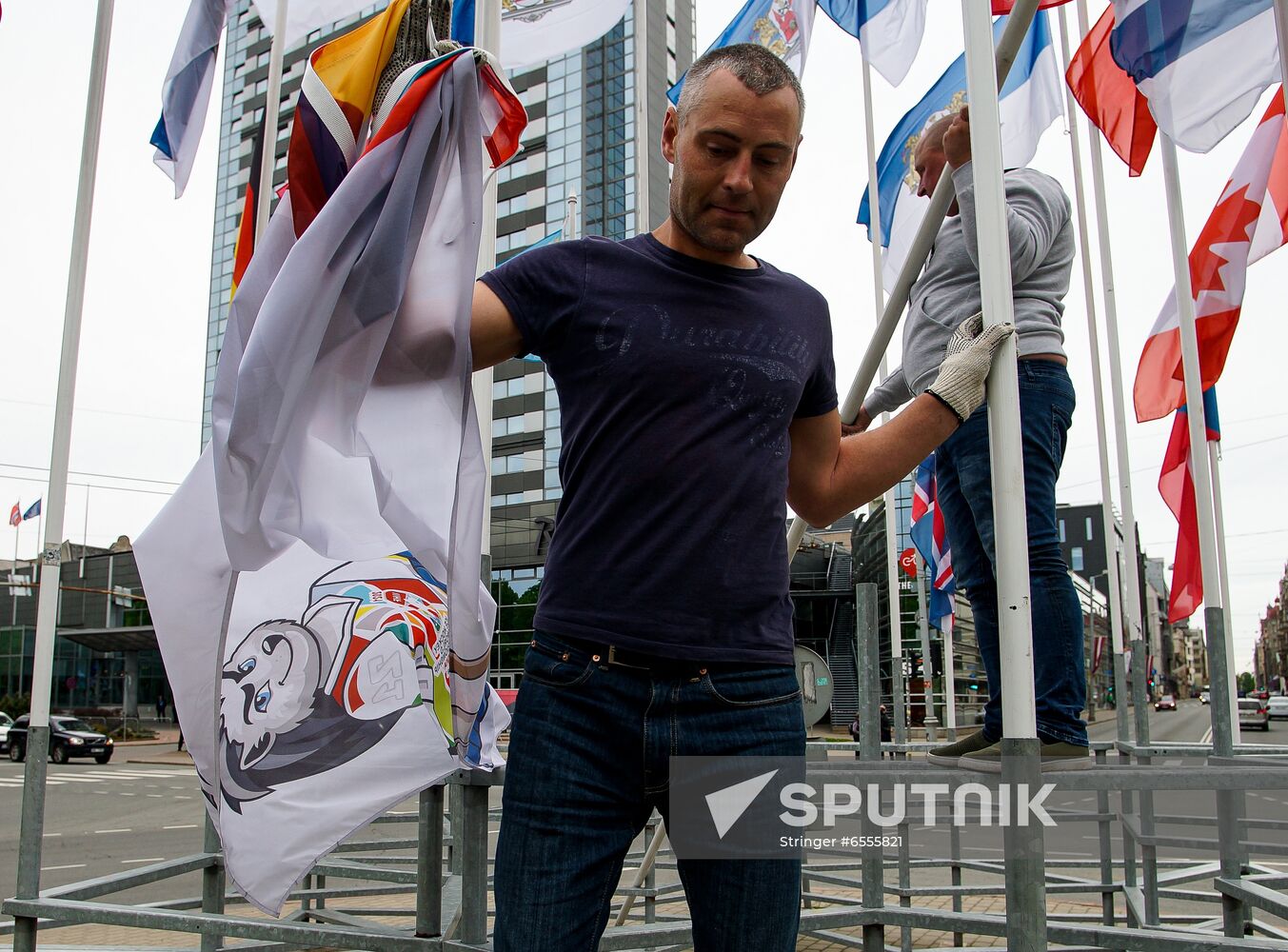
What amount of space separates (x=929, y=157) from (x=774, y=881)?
2.13m

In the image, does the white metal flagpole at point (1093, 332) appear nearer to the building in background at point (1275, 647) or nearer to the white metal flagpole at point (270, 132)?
the white metal flagpole at point (270, 132)

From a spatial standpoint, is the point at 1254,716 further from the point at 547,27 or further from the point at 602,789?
the point at 602,789

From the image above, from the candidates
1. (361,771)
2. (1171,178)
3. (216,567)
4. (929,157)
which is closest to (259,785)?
(361,771)

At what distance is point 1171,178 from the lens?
15.5ft

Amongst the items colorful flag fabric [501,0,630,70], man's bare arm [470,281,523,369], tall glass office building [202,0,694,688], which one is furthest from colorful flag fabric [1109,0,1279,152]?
tall glass office building [202,0,694,688]

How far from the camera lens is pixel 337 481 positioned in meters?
1.93

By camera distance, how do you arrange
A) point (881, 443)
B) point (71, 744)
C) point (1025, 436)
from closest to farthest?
point (881, 443) < point (1025, 436) < point (71, 744)

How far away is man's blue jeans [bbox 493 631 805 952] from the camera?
5.54 ft

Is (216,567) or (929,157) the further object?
(929,157)

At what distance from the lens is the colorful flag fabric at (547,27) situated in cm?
727

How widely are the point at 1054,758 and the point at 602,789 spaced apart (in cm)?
137

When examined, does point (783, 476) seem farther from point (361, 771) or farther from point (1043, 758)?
point (361, 771)

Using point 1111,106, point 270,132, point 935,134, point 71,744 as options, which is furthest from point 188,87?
point 71,744

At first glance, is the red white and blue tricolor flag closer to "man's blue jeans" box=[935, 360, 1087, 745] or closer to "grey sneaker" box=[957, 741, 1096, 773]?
"man's blue jeans" box=[935, 360, 1087, 745]
